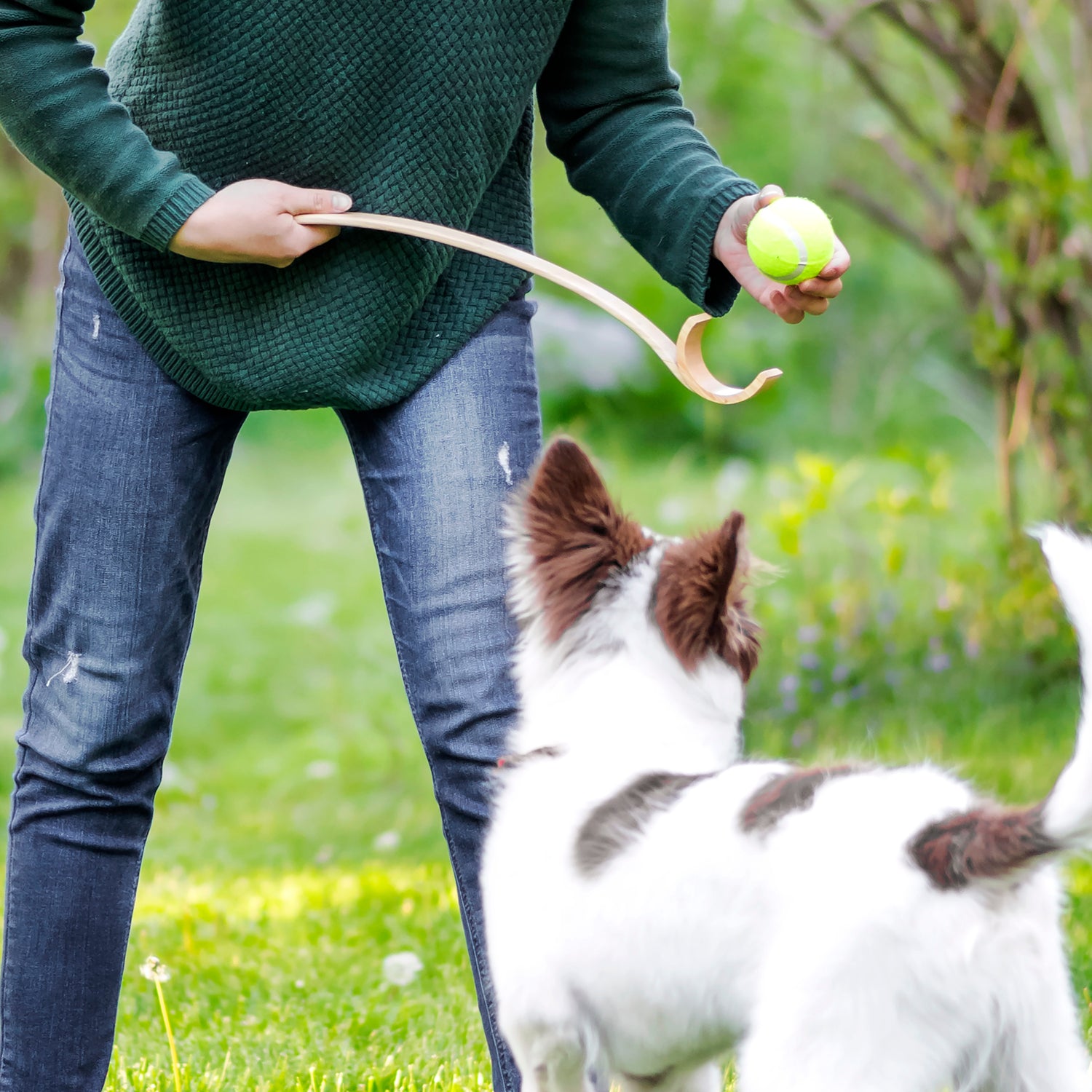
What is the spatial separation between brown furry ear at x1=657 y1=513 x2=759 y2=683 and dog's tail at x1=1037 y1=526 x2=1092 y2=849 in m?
0.45

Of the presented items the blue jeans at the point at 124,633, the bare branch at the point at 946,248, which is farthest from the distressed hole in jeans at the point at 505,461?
the bare branch at the point at 946,248

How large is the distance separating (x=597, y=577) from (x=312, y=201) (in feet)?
2.08

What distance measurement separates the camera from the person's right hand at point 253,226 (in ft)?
6.18

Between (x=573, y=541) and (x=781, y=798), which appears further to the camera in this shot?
(x=573, y=541)

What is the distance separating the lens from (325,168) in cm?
202

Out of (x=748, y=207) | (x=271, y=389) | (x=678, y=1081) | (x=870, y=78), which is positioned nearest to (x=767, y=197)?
(x=748, y=207)

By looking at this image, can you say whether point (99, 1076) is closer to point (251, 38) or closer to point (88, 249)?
point (88, 249)

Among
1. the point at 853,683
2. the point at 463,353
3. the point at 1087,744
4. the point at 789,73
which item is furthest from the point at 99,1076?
the point at 789,73

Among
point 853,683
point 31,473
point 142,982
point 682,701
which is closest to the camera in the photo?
point 682,701

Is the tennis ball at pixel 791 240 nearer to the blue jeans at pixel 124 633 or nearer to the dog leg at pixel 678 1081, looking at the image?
the blue jeans at pixel 124 633

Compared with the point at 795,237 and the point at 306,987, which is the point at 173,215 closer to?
the point at 795,237

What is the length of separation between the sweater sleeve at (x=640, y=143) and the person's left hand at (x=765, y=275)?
0.07 feet

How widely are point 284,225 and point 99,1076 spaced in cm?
124

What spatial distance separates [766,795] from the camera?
1587 millimetres
